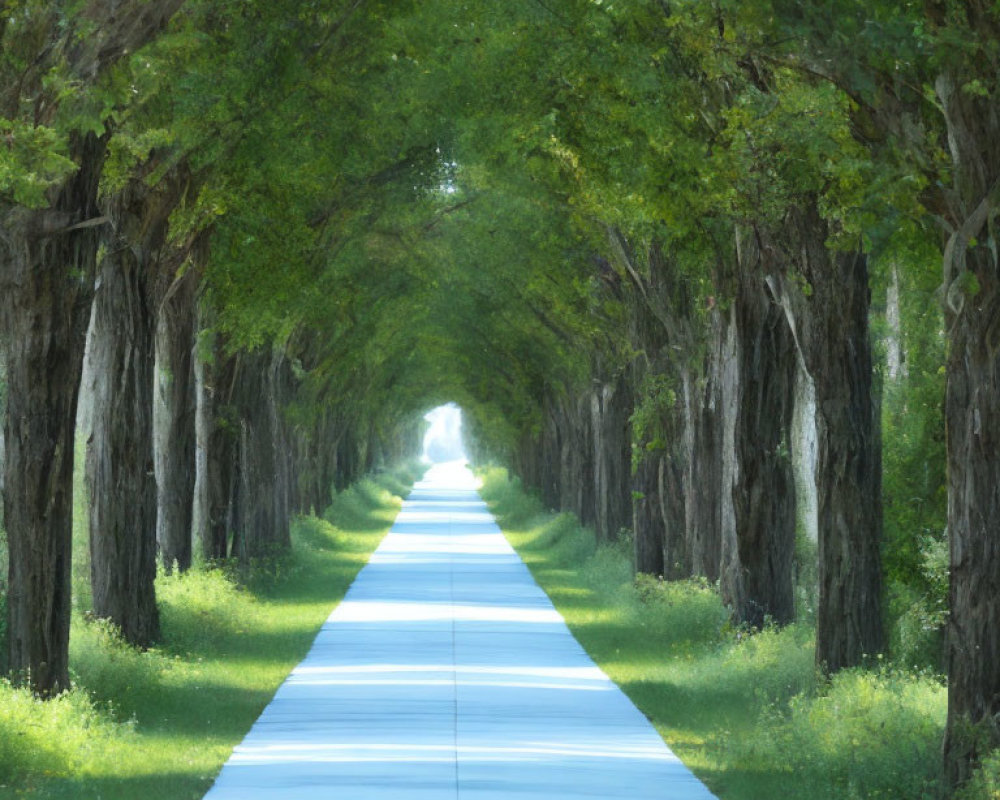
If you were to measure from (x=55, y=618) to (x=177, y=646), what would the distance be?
7675 millimetres

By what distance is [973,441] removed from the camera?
1362 centimetres

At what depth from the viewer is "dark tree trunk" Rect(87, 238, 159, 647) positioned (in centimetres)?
2319

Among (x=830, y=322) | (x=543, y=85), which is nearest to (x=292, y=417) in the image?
(x=543, y=85)

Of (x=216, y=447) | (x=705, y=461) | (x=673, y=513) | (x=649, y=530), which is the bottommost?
(x=649, y=530)

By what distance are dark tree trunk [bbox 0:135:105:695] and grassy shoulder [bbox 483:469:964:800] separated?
543cm

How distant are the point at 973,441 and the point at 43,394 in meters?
7.80

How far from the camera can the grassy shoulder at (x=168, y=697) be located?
15.2 metres

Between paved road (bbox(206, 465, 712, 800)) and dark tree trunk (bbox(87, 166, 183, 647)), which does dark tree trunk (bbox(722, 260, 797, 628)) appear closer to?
paved road (bbox(206, 465, 712, 800))

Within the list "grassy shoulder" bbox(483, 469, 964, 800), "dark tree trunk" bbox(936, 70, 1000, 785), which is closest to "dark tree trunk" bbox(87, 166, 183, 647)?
"grassy shoulder" bbox(483, 469, 964, 800)

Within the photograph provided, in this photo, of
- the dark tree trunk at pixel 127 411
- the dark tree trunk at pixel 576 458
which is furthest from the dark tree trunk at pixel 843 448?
the dark tree trunk at pixel 576 458

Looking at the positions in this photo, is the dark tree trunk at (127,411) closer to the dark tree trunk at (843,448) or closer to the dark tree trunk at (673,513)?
the dark tree trunk at (843,448)

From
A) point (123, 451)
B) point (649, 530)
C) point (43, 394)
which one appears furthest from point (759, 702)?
point (649, 530)

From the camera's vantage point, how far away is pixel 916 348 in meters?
23.4

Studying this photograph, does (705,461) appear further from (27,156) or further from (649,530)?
(27,156)
